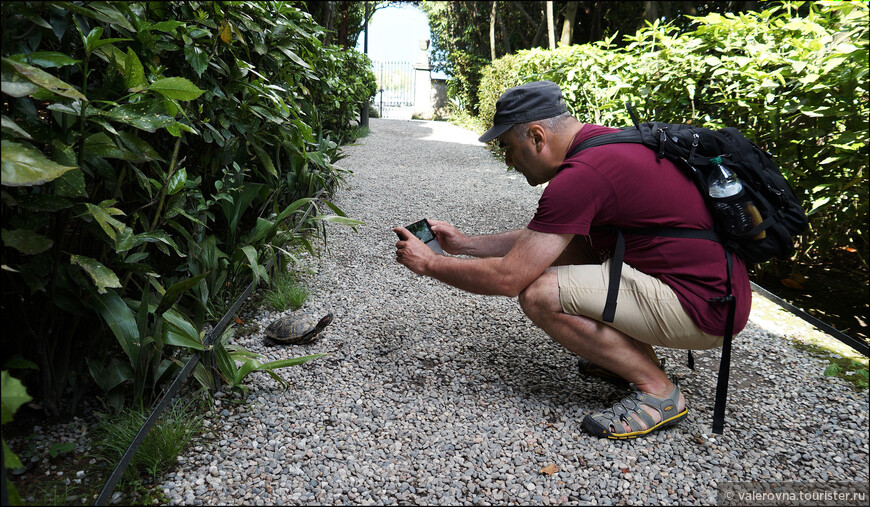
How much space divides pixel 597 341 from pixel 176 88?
5.42ft

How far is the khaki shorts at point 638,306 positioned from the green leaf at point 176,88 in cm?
139

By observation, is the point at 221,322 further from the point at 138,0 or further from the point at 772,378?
the point at 772,378

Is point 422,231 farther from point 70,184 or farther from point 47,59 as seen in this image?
point 47,59

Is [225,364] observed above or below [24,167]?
below

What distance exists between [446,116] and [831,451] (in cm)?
2031

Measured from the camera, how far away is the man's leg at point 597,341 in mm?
2082

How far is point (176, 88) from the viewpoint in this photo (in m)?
1.55

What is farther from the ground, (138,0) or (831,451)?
(138,0)

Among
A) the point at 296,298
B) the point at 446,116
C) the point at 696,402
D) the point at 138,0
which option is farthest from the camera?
the point at 446,116

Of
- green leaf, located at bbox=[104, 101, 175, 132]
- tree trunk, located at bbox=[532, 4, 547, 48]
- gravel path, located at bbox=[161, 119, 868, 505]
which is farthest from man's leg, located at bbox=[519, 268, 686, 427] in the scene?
tree trunk, located at bbox=[532, 4, 547, 48]

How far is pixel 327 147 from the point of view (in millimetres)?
4496

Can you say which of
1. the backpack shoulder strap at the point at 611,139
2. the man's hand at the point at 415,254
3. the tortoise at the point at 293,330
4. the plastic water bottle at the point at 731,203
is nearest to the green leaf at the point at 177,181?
the man's hand at the point at 415,254

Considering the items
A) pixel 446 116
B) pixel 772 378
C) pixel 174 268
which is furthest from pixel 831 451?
pixel 446 116

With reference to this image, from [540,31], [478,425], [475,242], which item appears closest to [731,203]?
[475,242]
